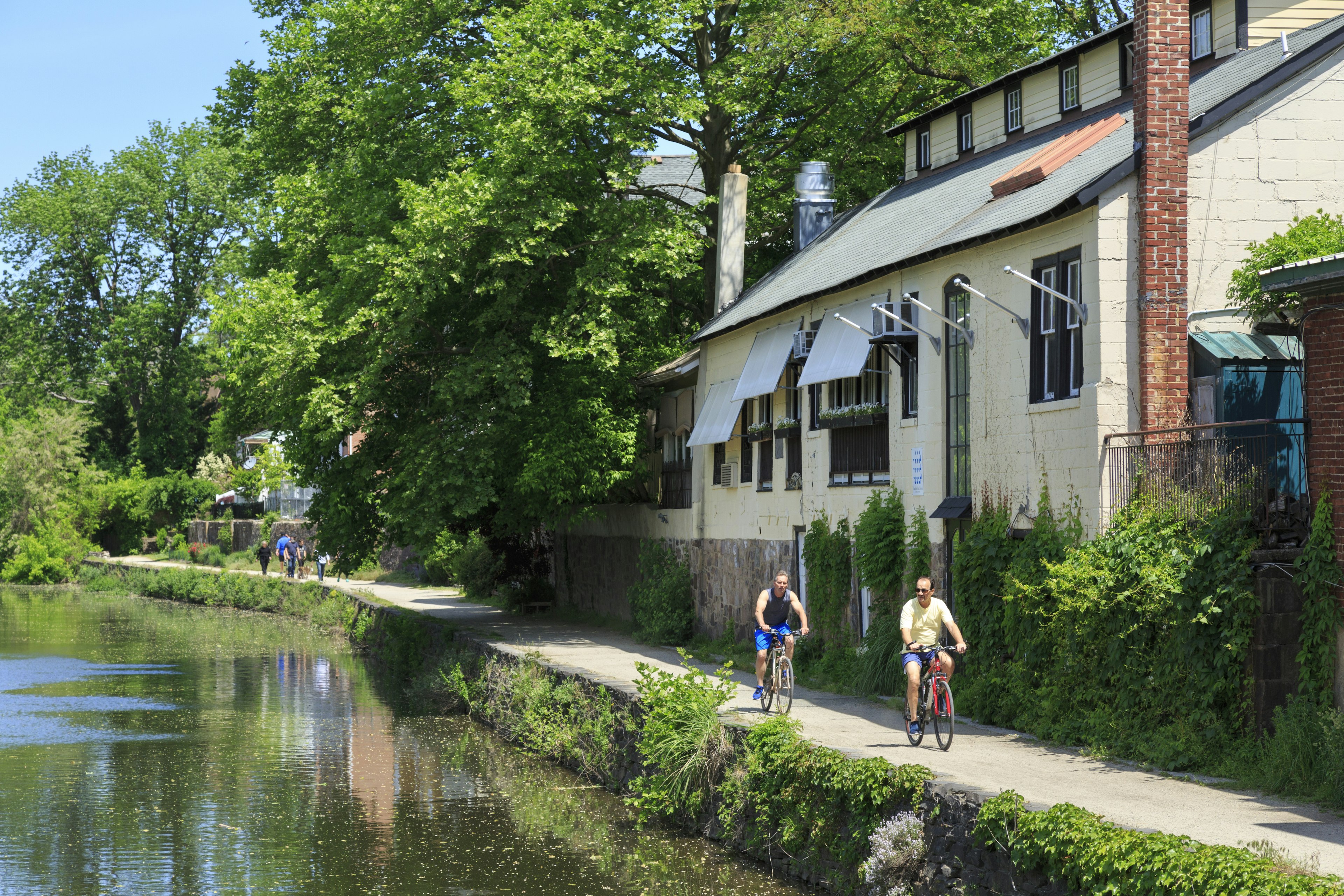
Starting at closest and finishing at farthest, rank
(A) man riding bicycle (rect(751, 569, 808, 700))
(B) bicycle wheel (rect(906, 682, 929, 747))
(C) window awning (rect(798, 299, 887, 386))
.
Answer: (B) bicycle wheel (rect(906, 682, 929, 747)) → (A) man riding bicycle (rect(751, 569, 808, 700)) → (C) window awning (rect(798, 299, 887, 386))

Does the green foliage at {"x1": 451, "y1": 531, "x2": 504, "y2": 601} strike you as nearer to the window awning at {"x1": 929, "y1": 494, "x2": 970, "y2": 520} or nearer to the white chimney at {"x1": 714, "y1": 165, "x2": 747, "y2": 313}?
the white chimney at {"x1": 714, "y1": 165, "x2": 747, "y2": 313}

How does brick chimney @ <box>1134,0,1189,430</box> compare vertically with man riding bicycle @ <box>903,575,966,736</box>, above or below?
above

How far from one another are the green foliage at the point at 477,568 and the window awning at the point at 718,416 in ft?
41.8

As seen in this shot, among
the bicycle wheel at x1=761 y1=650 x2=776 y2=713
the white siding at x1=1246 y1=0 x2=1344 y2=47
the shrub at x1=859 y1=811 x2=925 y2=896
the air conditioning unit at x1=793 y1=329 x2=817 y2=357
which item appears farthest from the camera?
the air conditioning unit at x1=793 y1=329 x2=817 y2=357

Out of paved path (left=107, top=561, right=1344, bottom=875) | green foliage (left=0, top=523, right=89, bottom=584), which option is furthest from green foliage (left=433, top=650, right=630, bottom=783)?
green foliage (left=0, top=523, right=89, bottom=584)

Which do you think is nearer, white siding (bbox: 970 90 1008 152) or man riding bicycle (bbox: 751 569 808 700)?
man riding bicycle (bbox: 751 569 808 700)

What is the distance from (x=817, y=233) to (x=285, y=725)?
1338cm

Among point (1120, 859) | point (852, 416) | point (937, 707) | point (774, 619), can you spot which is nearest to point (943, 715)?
point (937, 707)

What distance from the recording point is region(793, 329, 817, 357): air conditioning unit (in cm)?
2112

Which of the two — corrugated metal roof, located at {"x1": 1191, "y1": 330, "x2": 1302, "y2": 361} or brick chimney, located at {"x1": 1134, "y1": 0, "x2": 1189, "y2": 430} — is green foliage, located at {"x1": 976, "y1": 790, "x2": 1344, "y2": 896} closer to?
brick chimney, located at {"x1": 1134, "y1": 0, "x2": 1189, "y2": 430}

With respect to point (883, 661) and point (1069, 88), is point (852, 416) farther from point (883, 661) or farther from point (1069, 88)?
point (1069, 88)

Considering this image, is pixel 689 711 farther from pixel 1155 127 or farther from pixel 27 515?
pixel 27 515

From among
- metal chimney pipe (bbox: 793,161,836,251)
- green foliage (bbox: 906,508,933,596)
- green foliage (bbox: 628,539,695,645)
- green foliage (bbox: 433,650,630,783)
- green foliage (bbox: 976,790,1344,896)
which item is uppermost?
metal chimney pipe (bbox: 793,161,836,251)

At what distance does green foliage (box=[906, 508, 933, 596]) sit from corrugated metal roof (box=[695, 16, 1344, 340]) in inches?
129
